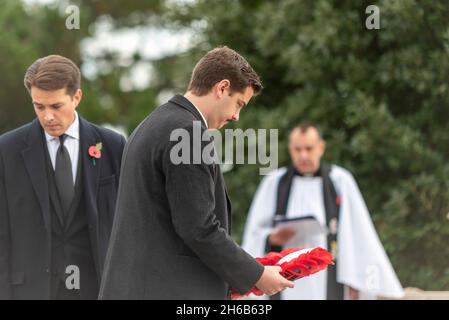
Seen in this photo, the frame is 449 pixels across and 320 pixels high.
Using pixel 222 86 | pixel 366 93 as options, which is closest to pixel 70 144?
pixel 222 86

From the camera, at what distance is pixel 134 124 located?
42.5ft

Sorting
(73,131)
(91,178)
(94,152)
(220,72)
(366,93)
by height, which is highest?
(366,93)

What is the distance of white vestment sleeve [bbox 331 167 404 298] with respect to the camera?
7.14 metres

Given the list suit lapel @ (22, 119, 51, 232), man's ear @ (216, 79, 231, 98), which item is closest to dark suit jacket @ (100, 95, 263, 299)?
man's ear @ (216, 79, 231, 98)

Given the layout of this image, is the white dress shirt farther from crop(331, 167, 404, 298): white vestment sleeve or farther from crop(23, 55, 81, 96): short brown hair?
crop(331, 167, 404, 298): white vestment sleeve

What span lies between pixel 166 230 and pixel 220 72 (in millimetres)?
672

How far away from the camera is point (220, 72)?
12.6 feet

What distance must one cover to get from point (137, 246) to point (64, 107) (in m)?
1.31

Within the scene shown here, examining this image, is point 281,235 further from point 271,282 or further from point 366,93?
point 271,282

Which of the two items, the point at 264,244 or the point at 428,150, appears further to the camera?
the point at 428,150

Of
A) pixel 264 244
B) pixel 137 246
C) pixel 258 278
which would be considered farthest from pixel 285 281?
pixel 264 244

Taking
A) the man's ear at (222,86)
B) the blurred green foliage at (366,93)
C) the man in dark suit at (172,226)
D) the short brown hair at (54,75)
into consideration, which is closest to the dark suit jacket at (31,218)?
the short brown hair at (54,75)

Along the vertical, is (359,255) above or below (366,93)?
below

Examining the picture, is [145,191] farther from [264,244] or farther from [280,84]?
[280,84]
